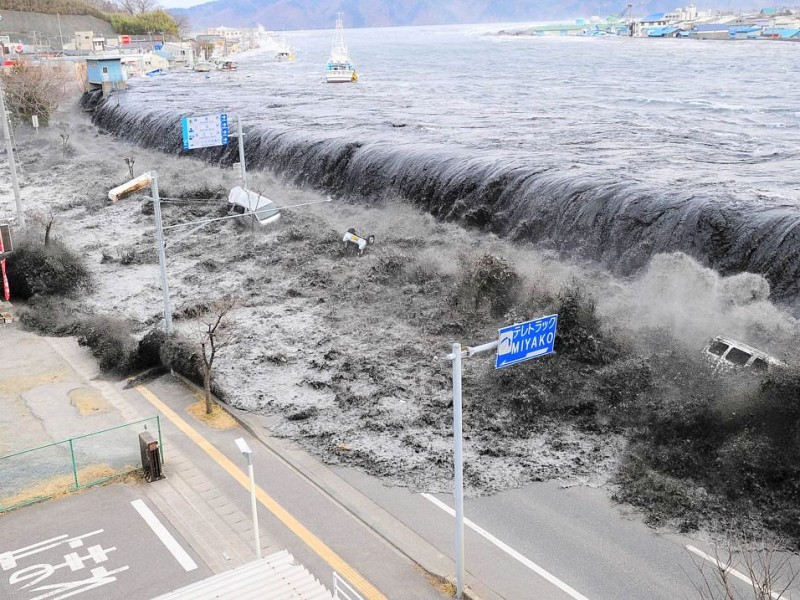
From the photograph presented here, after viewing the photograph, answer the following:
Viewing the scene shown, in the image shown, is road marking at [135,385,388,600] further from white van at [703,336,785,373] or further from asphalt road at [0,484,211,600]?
white van at [703,336,785,373]

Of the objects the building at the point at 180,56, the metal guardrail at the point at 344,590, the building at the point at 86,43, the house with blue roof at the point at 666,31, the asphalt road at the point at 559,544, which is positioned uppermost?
the house with blue roof at the point at 666,31

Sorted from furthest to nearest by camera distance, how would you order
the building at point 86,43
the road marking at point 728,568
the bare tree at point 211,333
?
1. the building at point 86,43
2. the bare tree at point 211,333
3. the road marking at point 728,568

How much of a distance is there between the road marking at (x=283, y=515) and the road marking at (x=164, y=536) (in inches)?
87.9

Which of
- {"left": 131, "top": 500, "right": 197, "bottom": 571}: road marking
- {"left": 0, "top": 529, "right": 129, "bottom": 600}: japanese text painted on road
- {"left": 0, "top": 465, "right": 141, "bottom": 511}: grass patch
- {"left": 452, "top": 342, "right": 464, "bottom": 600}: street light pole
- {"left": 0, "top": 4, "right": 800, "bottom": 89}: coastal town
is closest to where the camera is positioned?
{"left": 452, "top": 342, "right": 464, "bottom": 600}: street light pole

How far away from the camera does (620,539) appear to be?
16.6 meters

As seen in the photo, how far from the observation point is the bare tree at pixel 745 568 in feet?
48.0

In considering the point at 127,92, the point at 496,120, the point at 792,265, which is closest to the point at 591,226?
the point at 792,265

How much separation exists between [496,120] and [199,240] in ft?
91.6

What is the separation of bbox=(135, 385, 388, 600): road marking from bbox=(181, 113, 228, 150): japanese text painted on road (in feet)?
56.1

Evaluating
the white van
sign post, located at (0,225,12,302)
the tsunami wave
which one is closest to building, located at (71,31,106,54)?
the tsunami wave

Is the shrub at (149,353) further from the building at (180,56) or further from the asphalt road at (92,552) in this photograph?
the building at (180,56)

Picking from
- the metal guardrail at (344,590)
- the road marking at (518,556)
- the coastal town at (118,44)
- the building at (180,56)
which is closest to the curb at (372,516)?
the road marking at (518,556)

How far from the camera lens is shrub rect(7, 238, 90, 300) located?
3284cm

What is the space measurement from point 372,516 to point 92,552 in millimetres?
5795
